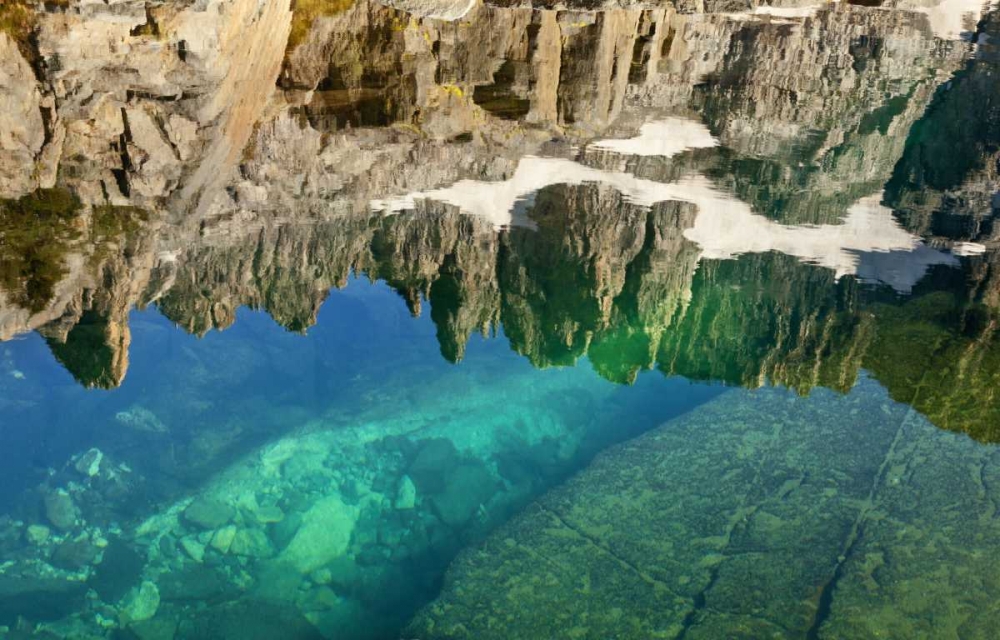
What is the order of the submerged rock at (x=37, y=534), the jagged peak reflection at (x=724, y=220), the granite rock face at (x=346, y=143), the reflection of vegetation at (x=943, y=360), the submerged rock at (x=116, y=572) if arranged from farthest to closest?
the jagged peak reflection at (x=724, y=220) < the reflection of vegetation at (x=943, y=360) < the granite rock face at (x=346, y=143) < the submerged rock at (x=37, y=534) < the submerged rock at (x=116, y=572)

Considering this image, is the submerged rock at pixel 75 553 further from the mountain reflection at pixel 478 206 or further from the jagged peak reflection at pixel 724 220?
the jagged peak reflection at pixel 724 220

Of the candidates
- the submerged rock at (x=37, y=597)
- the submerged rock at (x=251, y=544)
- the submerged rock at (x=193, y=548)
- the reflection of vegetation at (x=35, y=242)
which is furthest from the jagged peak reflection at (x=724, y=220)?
the submerged rock at (x=37, y=597)

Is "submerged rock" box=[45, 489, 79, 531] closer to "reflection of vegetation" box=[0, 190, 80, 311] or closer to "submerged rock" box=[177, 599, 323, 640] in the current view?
"submerged rock" box=[177, 599, 323, 640]

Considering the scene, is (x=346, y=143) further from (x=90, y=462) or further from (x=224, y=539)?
(x=224, y=539)

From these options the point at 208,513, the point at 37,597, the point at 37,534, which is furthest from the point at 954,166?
the point at 37,597

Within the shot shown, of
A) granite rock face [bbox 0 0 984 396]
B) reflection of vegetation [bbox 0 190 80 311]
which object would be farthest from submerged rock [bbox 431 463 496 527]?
reflection of vegetation [bbox 0 190 80 311]

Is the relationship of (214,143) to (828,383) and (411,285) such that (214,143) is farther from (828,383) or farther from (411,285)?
(828,383)

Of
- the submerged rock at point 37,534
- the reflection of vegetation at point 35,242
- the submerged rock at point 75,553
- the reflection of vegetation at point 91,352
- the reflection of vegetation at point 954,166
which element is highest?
the reflection of vegetation at point 954,166
